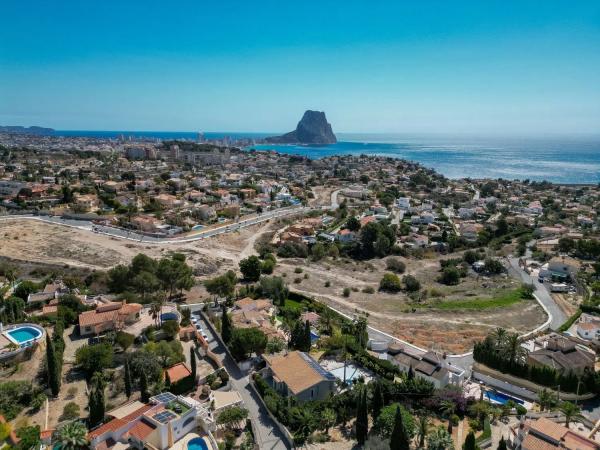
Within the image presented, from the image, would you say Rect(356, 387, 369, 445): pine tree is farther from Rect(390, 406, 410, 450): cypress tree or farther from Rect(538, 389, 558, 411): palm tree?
Rect(538, 389, 558, 411): palm tree

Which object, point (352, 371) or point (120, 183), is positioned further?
point (120, 183)

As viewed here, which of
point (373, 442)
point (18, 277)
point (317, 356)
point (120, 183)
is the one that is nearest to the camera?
point (373, 442)

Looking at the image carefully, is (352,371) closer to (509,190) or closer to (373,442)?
(373,442)

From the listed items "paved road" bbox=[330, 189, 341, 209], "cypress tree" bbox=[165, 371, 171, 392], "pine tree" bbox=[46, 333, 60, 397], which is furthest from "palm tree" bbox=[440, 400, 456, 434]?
"paved road" bbox=[330, 189, 341, 209]

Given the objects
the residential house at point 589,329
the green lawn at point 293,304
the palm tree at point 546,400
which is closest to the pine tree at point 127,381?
the green lawn at point 293,304

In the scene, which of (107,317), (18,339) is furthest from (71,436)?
(18,339)

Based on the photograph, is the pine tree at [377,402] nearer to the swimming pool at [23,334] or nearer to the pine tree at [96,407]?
the pine tree at [96,407]

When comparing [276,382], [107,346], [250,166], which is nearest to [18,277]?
[107,346]
